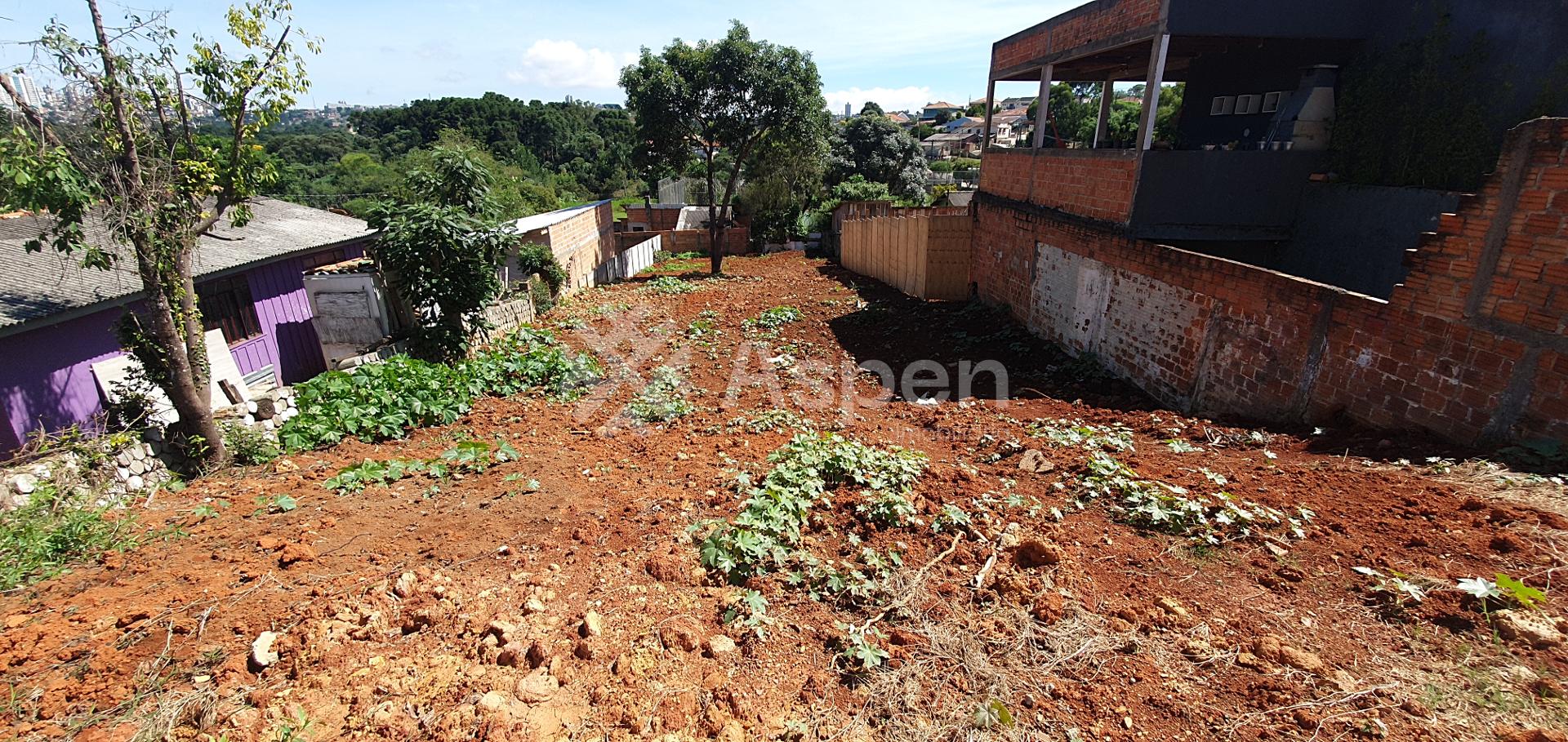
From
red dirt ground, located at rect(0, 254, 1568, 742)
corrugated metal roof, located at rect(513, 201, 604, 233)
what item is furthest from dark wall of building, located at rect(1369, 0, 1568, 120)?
corrugated metal roof, located at rect(513, 201, 604, 233)

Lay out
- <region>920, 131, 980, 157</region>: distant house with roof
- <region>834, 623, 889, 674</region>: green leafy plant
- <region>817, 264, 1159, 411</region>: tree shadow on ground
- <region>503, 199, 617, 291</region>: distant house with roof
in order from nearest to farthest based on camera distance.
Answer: <region>834, 623, 889, 674</region>: green leafy plant → <region>817, 264, 1159, 411</region>: tree shadow on ground → <region>503, 199, 617, 291</region>: distant house with roof → <region>920, 131, 980, 157</region>: distant house with roof

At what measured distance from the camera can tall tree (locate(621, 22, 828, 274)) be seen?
19344mm

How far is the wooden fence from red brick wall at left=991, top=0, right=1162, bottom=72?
10.7 ft

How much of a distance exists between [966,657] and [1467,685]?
2.12 metres

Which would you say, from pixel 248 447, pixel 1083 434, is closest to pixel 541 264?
pixel 248 447

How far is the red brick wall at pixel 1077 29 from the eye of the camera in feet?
28.6

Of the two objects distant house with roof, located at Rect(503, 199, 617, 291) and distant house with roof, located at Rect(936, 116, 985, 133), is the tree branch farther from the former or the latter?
distant house with roof, located at Rect(936, 116, 985, 133)

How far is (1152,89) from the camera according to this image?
8594 millimetres

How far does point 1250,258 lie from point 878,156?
28044 mm

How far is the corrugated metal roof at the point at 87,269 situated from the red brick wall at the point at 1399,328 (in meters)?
11.1

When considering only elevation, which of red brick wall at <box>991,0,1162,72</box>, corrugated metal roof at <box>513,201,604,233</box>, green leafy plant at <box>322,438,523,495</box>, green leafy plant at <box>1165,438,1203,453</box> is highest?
red brick wall at <box>991,0,1162,72</box>

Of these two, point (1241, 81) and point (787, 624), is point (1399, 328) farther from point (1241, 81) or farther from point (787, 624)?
point (1241, 81)

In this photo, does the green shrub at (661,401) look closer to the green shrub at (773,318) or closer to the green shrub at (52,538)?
the green shrub at (773,318)

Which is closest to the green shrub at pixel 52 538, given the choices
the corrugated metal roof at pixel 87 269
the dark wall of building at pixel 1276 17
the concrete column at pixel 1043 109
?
the corrugated metal roof at pixel 87 269
